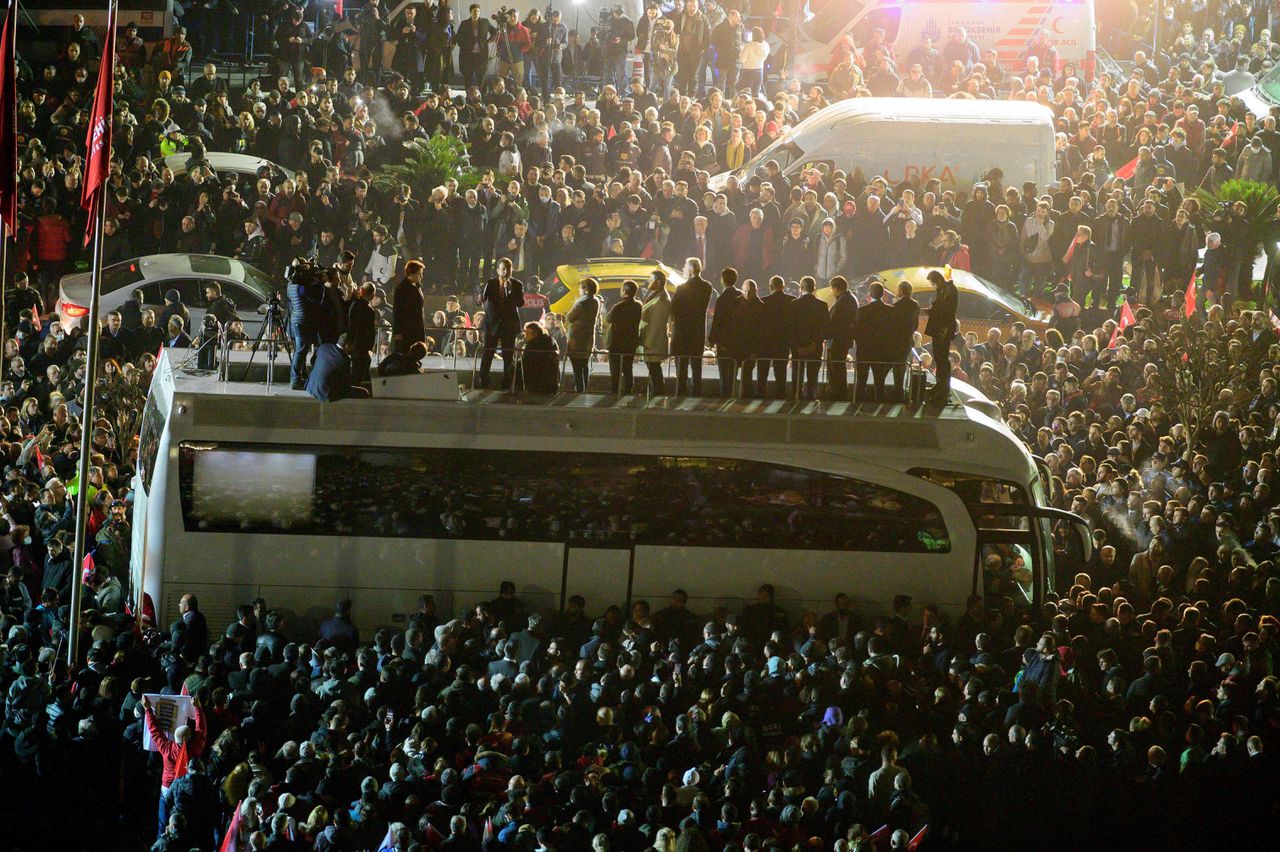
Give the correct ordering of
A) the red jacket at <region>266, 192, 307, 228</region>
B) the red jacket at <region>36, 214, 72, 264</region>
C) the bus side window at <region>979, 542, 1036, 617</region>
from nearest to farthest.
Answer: the bus side window at <region>979, 542, 1036, 617</region>, the red jacket at <region>36, 214, 72, 264</region>, the red jacket at <region>266, 192, 307, 228</region>

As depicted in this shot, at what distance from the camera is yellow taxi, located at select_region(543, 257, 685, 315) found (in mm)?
21938

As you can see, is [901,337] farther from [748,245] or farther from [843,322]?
[748,245]

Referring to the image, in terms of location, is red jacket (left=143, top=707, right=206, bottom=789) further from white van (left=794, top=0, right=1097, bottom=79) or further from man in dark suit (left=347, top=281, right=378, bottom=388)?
white van (left=794, top=0, right=1097, bottom=79)

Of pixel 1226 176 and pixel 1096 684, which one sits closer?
pixel 1096 684

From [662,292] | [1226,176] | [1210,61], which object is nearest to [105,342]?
[662,292]

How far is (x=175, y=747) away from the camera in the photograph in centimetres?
1192

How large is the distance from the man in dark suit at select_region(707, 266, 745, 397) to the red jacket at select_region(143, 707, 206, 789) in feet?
17.6

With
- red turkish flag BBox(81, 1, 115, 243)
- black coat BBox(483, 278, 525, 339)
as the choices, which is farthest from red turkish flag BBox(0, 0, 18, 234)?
black coat BBox(483, 278, 525, 339)

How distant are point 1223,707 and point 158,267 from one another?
45.7 feet

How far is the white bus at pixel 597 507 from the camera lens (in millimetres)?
14367

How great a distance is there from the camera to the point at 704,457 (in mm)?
14562

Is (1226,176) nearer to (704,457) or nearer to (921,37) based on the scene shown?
(921,37)

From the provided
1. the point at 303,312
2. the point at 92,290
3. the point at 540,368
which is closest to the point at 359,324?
the point at 303,312

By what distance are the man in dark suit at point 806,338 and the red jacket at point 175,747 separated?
5708mm
